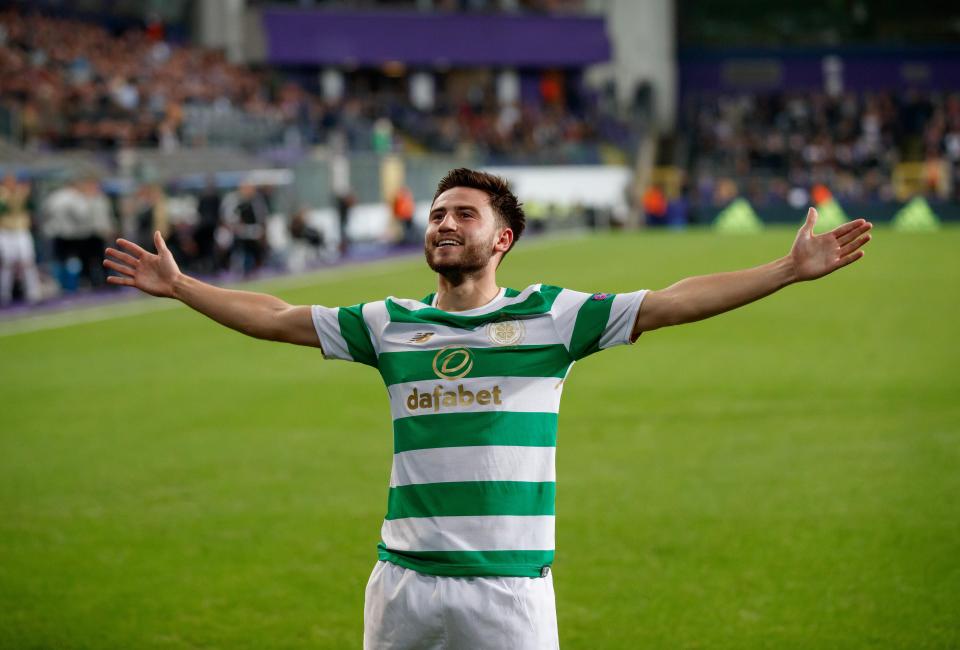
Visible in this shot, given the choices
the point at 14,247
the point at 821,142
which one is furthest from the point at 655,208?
the point at 14,247

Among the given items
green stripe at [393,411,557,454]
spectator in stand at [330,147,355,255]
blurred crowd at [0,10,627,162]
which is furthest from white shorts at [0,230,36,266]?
green stripe at [393,411,557,454]

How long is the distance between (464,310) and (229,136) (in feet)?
109

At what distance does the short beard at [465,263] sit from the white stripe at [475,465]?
573 mm

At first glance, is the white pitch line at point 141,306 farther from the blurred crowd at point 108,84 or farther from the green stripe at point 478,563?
the green stripe at point 478,563

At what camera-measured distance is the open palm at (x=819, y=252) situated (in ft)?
12.6

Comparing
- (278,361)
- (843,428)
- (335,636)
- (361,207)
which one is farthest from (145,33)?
(335,636)

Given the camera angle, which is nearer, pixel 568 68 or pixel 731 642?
pixel 731 642

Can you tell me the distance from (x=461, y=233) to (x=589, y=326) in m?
0.51

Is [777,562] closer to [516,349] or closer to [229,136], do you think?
[516,349]

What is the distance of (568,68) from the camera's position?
6469 cm

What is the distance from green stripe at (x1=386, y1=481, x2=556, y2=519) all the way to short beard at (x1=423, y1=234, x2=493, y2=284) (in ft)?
2.24

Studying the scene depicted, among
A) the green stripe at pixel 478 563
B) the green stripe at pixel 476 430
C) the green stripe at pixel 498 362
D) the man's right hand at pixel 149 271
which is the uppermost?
the man's right hand at pixel 149 271

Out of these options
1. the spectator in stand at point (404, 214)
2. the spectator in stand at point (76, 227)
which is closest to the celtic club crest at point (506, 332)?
the spectator in stand at point (76, 227)

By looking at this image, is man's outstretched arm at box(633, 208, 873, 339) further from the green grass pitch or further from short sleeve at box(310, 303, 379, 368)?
the green grass pitch
